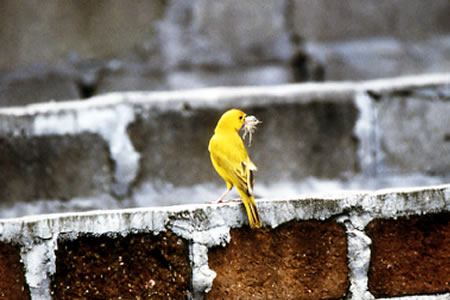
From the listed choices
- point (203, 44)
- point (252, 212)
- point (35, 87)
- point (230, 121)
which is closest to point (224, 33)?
point (203, 44)

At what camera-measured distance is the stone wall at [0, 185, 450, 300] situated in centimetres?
48

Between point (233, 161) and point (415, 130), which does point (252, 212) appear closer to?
point (233, 161)

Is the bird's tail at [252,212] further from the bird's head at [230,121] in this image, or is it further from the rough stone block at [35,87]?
the rough stone block at [35,87]

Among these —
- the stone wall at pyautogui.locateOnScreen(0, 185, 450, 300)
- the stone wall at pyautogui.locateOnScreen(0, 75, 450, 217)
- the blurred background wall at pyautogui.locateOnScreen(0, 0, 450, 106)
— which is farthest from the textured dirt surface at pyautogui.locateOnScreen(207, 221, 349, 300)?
the blurred background wall at pyautogui.locateOnScreen(0, 0, 450, 106)

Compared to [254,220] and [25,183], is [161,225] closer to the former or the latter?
[254,220]

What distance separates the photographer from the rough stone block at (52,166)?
2.90ft

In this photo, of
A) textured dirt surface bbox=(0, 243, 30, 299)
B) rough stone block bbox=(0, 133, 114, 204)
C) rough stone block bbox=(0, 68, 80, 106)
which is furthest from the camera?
rough stone block bbox=(0, 68, 80, 106)

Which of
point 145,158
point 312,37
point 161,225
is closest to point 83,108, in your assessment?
point 145,158

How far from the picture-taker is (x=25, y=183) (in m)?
0.89

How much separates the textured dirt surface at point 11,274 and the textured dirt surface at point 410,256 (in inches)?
13.7

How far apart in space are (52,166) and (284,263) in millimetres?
533

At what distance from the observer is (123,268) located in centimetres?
49

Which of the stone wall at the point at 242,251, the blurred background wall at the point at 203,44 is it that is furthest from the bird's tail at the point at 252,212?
the blurred background wall at the point at 203,44

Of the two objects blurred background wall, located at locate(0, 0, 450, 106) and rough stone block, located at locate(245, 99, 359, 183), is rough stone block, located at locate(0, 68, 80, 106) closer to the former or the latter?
blurred background wall, located at locate(0, 0, 450, 106)
